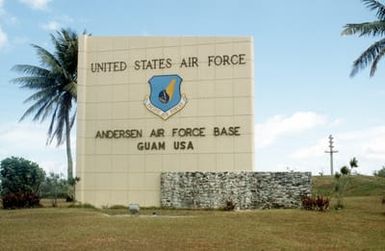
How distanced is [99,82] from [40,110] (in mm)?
10422

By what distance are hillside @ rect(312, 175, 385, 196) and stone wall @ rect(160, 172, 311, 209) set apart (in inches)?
402

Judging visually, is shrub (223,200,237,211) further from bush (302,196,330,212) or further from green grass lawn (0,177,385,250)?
green grass lawn (0,177,385,250)

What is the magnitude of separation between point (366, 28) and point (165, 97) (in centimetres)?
1018

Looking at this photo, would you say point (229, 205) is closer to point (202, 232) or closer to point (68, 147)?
point (202, 232)

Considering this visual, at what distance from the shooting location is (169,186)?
88.6ft

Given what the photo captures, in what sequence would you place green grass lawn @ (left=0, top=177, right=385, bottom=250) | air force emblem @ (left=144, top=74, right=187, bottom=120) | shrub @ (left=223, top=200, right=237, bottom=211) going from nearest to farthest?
green grass lawn @ (left=0, top=177, right=385, bottom=250)
shrub @ (left=223, top=200, right=237, bottom=211)
air force emblem @ (left=144, top=74, right=187, bottom=120)

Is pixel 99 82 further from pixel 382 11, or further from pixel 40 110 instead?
pixel 382 11

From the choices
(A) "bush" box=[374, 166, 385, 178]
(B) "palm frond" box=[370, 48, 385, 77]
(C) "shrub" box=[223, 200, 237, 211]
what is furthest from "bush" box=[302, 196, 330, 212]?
(A) "bush" box=[374, 166, 385, 178]

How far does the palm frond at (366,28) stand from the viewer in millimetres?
24766

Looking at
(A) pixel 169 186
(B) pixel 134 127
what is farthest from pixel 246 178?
(B) pixel 134 127

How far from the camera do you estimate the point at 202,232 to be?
49.9 ft

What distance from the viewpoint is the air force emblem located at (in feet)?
91.0

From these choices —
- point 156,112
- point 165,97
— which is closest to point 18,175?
point 156,112

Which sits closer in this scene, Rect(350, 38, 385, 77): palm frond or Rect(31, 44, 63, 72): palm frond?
Rect(350, 38, 385, 77): palm frond
